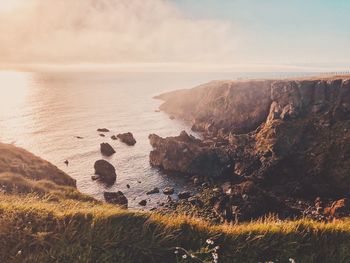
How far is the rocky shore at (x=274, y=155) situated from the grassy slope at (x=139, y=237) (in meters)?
35.8

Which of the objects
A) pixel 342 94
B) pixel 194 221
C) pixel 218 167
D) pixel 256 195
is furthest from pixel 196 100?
pixel 194 221

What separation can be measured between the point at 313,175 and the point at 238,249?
Answer: 73.8 metres

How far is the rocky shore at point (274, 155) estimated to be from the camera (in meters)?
59.5

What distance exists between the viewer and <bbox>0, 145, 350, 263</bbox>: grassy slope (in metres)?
7.15

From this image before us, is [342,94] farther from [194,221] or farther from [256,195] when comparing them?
[194,221]

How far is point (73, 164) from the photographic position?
8894 cm

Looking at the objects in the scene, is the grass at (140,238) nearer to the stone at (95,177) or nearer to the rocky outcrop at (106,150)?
the stone at (95,177)

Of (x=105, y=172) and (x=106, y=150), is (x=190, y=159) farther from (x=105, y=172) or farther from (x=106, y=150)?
(x=106, y=150)

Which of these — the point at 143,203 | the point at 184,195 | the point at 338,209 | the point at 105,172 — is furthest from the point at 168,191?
the point at 338,209

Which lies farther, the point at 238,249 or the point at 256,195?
the point at 256,195

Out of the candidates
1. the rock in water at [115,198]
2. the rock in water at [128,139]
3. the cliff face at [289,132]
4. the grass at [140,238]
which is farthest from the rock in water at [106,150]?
the grass at [140,238]

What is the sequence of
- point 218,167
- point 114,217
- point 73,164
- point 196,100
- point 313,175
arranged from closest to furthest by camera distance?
point 114,217 → point 313,175 → point 218,167 → point 73,164 → point 196,100

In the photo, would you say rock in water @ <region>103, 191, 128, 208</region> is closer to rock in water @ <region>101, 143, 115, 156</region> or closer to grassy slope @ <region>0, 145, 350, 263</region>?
rock in water @ <region>101, 143, 115, 156</region>

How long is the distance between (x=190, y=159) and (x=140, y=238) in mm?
78150
